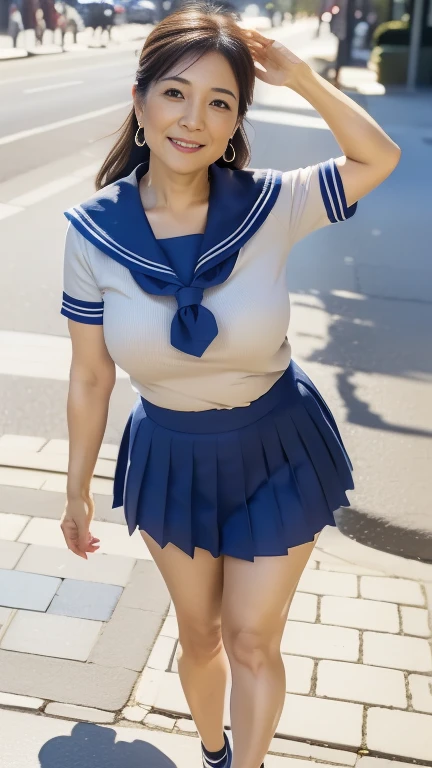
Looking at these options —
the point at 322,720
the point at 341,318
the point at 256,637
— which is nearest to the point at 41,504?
the point at 322,720

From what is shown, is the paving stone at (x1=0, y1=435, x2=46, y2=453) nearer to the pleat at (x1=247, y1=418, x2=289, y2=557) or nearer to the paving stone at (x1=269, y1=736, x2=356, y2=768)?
the paving stone at (x1=269, y1=736, x2=356, y2=768)

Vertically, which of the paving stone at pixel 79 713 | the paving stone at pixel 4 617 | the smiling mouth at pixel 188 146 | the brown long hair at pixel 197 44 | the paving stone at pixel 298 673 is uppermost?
the brown long hair at pixel 197 44

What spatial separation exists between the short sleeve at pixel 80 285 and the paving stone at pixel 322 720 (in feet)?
4.48

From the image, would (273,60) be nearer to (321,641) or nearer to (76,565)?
(321,641)

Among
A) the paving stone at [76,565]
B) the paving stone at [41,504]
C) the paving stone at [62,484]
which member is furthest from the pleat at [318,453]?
the paving stone at [62,484]

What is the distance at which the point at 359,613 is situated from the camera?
356cm

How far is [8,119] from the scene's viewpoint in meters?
18.3

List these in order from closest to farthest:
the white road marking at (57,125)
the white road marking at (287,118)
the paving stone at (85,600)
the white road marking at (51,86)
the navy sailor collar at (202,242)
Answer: the navy sailor collar at (202,242) → the paving stone at (85,600) → the white road marking at (57,125) → the white road marking at (287,118) → the white road marking at (51,86)

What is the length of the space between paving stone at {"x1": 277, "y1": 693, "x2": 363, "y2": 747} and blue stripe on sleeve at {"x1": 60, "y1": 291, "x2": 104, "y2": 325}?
1366 millimetres

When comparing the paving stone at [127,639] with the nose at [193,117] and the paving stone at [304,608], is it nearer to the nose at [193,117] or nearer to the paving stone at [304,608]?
the paving stone at [304,608]

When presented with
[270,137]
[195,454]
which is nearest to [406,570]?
[195,454]

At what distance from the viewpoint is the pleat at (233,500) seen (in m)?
2.41

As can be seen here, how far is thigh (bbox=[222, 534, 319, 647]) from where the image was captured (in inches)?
94.3

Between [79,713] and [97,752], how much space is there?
16cm
